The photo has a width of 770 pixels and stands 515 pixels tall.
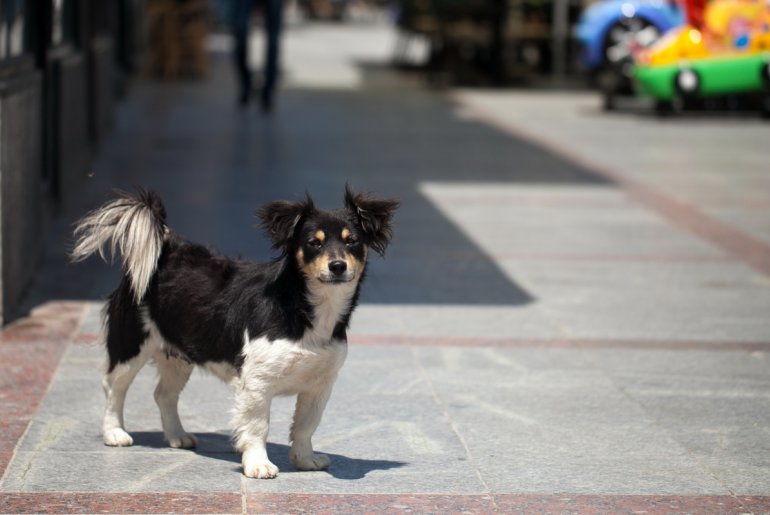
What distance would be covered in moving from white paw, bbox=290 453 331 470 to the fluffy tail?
842 mm

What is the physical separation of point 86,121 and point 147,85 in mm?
9154

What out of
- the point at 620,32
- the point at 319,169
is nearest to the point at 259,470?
the point at 319,169

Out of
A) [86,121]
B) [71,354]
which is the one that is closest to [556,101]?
[86,121]

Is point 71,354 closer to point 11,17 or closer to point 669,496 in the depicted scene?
point 11,17

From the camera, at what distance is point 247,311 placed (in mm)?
5191

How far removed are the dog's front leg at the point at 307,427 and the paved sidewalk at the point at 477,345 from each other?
0.06 m

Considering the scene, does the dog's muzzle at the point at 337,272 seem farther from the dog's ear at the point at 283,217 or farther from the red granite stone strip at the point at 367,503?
the red granite stone strip at the point at 367,503

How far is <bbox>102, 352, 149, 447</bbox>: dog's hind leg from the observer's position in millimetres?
5512

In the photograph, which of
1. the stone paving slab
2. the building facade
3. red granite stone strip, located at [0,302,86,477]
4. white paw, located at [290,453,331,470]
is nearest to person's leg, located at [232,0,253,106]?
the building facade

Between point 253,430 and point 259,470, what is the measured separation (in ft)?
0.50

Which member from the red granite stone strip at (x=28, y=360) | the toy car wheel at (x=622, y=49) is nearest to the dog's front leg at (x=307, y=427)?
the red granite stone strip at (x=28, y=360)

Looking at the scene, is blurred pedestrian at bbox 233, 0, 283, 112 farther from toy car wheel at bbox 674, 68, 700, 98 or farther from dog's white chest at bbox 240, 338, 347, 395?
dog's white chest at bbox 240, 338, 347, 395

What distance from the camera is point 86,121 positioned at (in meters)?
13.9

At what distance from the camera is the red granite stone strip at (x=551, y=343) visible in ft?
24.9
